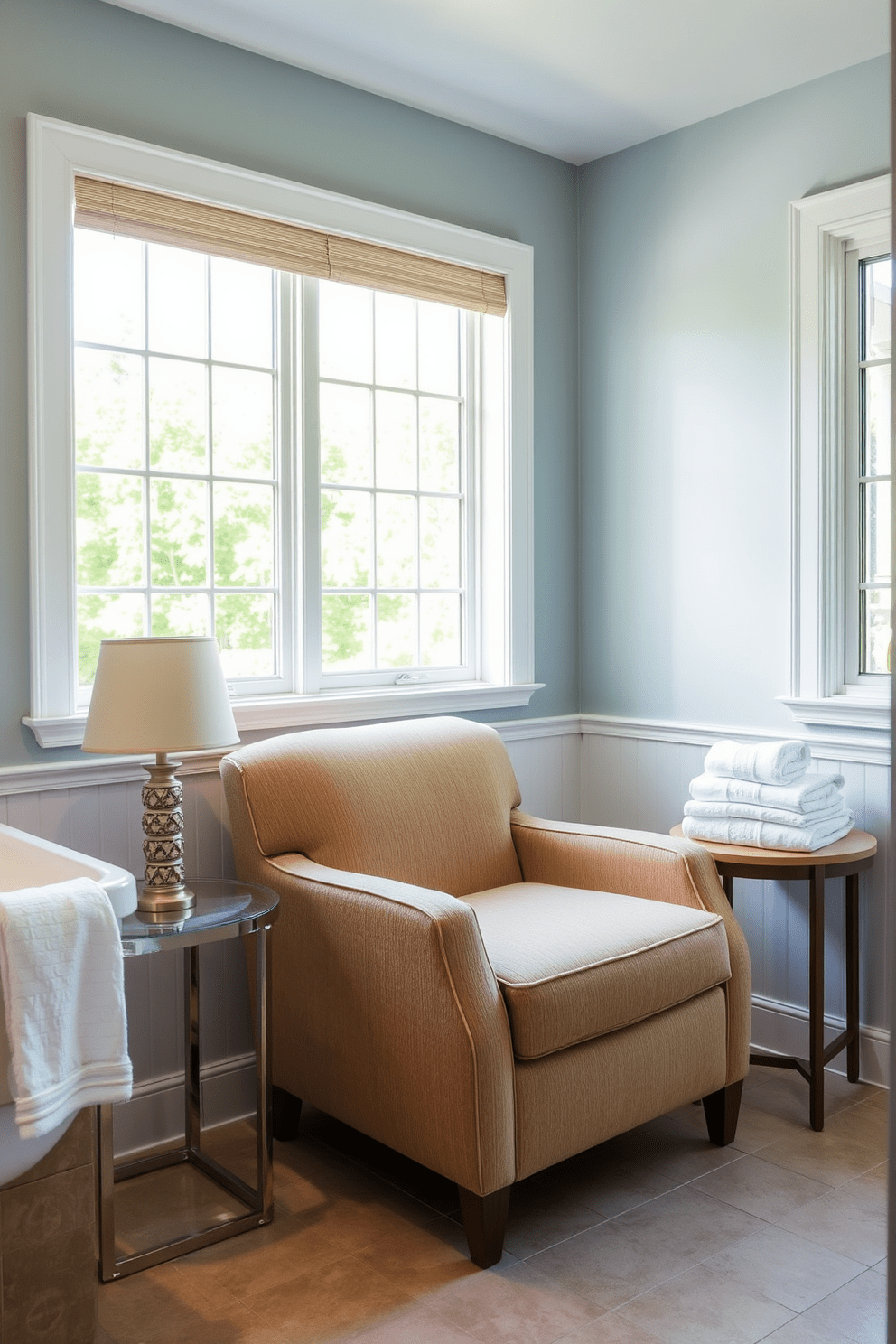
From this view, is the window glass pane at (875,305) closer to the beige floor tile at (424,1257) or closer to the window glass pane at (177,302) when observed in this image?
the window glass pane at (177,302)

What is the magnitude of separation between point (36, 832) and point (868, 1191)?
1.93 metres

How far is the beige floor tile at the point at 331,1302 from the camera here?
196cm

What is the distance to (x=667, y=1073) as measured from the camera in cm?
239

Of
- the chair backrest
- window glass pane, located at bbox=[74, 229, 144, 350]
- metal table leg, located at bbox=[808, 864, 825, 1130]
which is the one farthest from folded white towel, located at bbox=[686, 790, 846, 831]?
window glass pane, located at bbox=[74, 229, 144, 350]

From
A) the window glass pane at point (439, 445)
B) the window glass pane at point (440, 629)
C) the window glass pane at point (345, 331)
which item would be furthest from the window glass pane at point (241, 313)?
the window glass pane at point (440, 629)

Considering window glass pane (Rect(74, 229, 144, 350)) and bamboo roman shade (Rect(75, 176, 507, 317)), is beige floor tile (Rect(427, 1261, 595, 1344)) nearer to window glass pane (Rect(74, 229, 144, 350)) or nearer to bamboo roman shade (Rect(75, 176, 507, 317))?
window glass pane (Rect(74, 229, 144, 350))

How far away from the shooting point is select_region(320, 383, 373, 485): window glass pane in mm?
3086

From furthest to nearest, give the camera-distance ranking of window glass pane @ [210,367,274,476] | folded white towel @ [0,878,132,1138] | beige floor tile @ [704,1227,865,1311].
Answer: window glass pane @ [210,367,274,476], beige floor tile @ [704,1227,865,1311], folded white towel @ [0,878,132,1138]

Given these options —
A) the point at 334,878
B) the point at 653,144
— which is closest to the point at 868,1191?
the point at 334,878

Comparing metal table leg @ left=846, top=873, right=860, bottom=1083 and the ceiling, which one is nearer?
the ceiling

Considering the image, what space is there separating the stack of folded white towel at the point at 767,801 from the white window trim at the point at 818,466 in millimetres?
261

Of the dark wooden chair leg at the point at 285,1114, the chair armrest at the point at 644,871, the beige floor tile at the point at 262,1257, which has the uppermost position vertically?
the chair armrest at the point at 644,871

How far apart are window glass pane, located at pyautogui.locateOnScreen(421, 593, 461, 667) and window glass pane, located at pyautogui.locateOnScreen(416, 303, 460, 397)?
61 cm

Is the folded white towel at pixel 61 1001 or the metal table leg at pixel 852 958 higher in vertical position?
the folded white towel at pixel 61 1001
